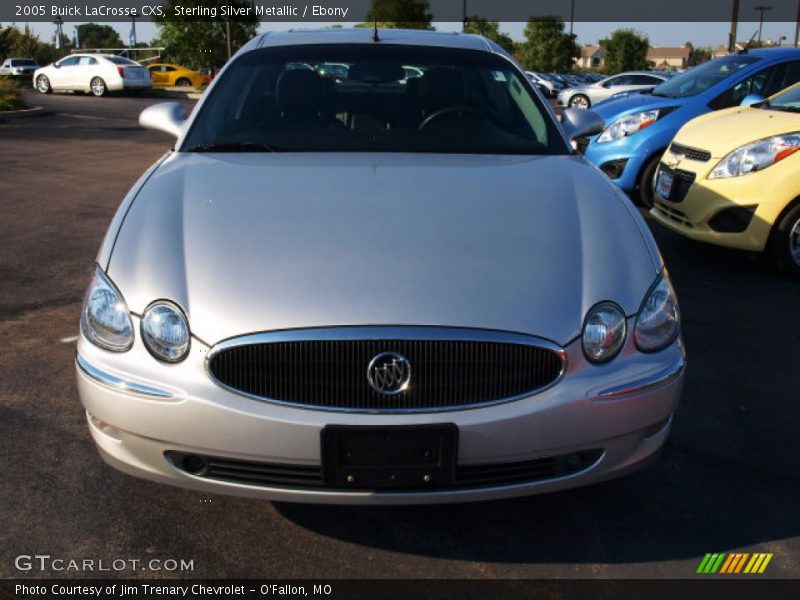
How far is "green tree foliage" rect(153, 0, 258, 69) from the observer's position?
37.9 m

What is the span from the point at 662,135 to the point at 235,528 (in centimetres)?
639

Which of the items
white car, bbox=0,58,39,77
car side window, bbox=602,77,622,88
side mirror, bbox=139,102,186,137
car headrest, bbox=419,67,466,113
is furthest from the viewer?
white car, bbox=0,58,39,77

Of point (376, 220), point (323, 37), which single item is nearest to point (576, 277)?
point (376, 220)

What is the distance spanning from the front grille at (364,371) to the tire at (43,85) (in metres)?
30.5

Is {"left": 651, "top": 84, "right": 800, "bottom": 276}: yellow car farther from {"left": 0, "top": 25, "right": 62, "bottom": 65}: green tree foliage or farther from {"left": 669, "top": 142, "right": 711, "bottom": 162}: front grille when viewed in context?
{"left": 0, "top": 25, "right": 62, "bottom": 65}: green tree foliage

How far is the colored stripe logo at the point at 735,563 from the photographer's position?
102 inches

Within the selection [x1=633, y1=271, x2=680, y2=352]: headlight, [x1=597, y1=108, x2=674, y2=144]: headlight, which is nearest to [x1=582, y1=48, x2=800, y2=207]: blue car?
[x1=597, y1=108, x2=674, y2=144]: headlight

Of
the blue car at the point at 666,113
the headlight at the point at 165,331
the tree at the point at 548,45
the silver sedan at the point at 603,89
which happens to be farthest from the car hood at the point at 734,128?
the tree at the point at 548,45

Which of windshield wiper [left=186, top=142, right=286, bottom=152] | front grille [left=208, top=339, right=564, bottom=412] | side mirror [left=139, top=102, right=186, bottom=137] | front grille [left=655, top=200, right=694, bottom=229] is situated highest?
side mirror [left=139, top=102, right=186, bottom=137]

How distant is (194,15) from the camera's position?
36781mm

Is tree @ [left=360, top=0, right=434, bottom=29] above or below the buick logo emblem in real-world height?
Result: above

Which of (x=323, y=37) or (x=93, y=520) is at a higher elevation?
(x=323, y=37)

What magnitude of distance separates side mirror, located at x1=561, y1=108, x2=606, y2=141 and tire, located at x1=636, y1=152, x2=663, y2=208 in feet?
12.4
